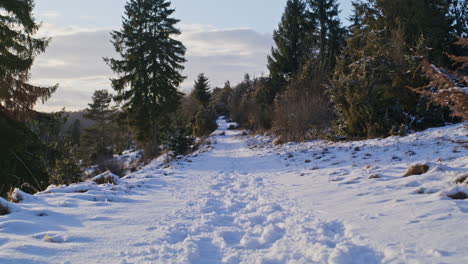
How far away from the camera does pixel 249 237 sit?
298 centimetres

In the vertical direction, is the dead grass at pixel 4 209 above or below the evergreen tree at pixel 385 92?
below

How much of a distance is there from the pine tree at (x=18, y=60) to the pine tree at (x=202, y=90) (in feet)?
118

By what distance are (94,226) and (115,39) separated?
17923mm

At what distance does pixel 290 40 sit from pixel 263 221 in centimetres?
2298

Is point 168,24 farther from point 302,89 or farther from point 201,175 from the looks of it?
point 201,175

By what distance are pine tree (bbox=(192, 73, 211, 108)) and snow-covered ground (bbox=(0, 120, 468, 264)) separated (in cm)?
4029

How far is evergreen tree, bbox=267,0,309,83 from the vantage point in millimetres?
23828

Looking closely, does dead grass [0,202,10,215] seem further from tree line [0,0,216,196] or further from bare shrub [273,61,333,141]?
bare shrub [273,61,333,141]

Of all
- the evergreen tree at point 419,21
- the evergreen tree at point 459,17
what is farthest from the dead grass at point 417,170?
the evergreen tree at point 459,17

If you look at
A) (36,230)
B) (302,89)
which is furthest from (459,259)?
(302,89)

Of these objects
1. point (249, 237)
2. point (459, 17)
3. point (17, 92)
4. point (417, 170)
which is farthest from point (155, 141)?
point (459, 17)

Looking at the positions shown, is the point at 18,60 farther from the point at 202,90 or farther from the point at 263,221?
the point at 202,90

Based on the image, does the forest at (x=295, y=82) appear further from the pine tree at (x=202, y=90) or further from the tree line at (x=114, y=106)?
the pine tree at (x=202, y=90)

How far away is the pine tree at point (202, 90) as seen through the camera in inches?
1800
